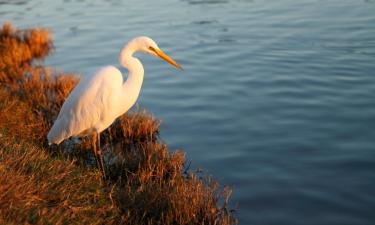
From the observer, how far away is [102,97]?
6.44 meters

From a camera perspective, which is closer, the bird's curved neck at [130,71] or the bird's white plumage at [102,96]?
the bird's white plumage at [102,96]

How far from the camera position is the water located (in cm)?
618

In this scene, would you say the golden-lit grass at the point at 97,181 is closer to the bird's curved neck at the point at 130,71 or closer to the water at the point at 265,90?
the water at the point at 265,90

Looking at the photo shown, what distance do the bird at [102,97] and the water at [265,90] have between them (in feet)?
4.67

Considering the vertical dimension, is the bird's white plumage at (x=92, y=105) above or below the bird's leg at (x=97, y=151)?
above

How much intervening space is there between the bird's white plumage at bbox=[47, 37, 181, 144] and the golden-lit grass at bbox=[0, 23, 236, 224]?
1.72ft

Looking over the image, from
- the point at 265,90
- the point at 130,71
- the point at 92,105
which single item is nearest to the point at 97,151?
the point at 92,105

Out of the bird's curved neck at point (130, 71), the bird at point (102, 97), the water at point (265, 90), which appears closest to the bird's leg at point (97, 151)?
the bird at point (102, 97)

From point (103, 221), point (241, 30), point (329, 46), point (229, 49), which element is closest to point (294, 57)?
point (329, 46)

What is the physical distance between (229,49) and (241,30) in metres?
1.75

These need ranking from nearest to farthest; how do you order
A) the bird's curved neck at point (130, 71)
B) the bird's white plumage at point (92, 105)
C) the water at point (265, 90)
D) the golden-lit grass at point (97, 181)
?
the golden-lit grass at point (97, 181) → the water at point (265, 90) → the bird's white plumage at point (92, 105) → the bird's curved neck at point (130, 71)

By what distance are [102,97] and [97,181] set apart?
4.18 ft

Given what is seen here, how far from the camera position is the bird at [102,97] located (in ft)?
21.2

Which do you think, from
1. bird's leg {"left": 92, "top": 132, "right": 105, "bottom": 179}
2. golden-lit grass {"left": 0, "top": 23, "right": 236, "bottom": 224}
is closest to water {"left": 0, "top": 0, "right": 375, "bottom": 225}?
golden-lit grass {"left": 0, "top": 23, "right": 236, "bottom": 224}
